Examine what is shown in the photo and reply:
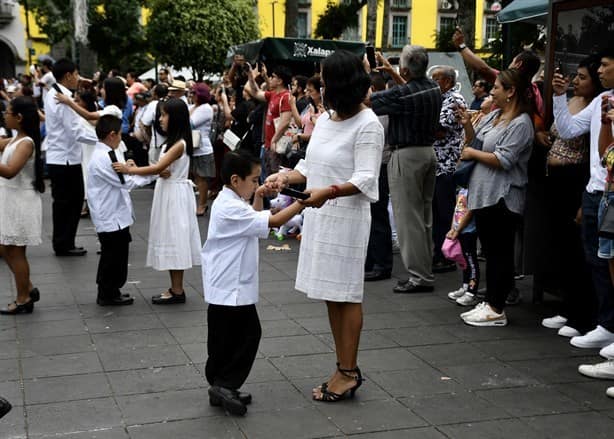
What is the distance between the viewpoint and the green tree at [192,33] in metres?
31.4

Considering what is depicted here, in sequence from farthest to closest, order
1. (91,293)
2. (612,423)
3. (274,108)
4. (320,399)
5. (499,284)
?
(274,108), (91,293), (499,284), (320,399), (612,423)

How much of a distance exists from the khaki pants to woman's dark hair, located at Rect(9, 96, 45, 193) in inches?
121

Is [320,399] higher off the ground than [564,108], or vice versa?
[564,108]

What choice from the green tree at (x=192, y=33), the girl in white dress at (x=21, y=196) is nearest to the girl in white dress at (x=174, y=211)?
the girl in white dress at (x=21, y=196)

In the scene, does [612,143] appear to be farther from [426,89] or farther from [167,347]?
[167,347]

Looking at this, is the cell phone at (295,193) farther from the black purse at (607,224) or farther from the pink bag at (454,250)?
the pink bag at (454,250)

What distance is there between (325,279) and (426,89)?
3151 millimetres

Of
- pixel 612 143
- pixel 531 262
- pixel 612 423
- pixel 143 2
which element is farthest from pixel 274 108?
pixel 143 2

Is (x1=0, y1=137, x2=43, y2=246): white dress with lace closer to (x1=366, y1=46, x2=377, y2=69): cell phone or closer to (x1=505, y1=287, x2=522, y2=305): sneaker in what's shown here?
(x1=366, y1=46, x2=377, y2=69): cell phone

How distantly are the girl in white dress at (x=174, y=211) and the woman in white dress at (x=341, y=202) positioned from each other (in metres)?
2.56

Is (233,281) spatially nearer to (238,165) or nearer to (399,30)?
(238,165)

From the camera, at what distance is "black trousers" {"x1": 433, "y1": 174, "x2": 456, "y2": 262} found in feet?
28.4

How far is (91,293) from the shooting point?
794cm

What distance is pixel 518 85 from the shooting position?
6441 millimetres
